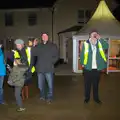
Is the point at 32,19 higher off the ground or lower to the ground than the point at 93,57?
higher

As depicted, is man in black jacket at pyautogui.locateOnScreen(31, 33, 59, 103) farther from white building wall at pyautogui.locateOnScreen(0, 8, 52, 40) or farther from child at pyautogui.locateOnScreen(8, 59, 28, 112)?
white building wall at pyautogui.locateOnScreen(0, 8, 52, 40)

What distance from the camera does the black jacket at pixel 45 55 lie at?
7.98m

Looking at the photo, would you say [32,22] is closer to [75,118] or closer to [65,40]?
[65,40]

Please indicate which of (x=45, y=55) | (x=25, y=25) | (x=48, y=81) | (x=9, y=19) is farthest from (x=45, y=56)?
(x=9, y=19)

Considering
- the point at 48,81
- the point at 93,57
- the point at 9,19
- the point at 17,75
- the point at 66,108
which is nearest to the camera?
the point at 17,75

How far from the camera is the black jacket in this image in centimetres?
798

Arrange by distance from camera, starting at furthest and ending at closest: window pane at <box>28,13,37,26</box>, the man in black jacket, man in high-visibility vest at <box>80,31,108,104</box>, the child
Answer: window pane at <box>28,13,37,26</box> < the man in black jacket < man in high-visibility vest at <box>80,31,108,104</box> < the child

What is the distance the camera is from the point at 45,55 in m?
8.01

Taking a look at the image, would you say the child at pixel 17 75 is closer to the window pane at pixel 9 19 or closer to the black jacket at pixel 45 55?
the black jacket at pixel 45 55

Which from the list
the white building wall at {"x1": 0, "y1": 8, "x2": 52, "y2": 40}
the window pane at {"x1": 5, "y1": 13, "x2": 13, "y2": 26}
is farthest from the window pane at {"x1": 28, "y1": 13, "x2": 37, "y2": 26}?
the window pane at {"x1": 5, "y1": 13, "x2": 13, "y2": 26}

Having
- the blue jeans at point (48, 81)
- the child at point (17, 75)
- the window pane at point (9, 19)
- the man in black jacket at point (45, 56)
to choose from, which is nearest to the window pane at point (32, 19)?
the window pane at point (9, 19)

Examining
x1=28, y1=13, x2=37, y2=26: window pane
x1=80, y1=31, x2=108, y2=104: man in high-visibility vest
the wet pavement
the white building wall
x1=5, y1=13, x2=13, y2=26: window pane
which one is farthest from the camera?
x1=5, y1=13, x2=13, y2=26: window pane

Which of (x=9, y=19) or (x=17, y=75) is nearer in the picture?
(x=17, y=75)

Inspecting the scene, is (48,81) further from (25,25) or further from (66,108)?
(25,25)
